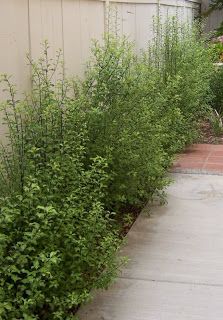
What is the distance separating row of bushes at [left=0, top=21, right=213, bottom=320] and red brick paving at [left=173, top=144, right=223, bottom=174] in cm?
60

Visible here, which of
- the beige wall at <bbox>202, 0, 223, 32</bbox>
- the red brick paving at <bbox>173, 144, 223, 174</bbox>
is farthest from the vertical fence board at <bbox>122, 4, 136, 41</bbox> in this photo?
the beige wall at <bbox>202, 0, 223, 32</bbox>

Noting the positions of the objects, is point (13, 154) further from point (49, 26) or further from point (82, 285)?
point (49, 26)

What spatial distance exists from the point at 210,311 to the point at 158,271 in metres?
0.67

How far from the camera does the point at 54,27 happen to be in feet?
17.3

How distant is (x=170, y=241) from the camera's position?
191 inches

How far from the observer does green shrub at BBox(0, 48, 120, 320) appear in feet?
10.1

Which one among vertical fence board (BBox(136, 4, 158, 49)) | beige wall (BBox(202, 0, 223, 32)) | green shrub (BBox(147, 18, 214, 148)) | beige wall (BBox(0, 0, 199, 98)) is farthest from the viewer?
beige wall (BBox(202, 0, 223, 32))

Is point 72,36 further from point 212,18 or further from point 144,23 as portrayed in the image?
point 212,18

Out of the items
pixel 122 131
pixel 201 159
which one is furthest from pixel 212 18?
pixel 122 131

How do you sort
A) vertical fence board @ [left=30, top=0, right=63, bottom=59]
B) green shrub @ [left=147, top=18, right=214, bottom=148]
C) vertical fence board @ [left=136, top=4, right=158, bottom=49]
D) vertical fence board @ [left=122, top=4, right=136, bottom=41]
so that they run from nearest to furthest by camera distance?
vertical fence board @ [left=30, top=0, right=63, bottom=59]
green shrub @ [left=147, top=18, right=214, bottom=148]
vertical fence board @ [left=122, top=4, right=136, bottom=41]
vertical fence board @ [left=136, top=4, right=158, bottom=49]

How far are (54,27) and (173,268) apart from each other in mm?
2377

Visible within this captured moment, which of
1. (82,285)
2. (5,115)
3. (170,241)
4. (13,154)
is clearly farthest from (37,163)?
(170,241)

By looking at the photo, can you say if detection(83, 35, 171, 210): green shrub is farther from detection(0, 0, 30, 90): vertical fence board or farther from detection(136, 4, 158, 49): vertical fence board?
detection(136, 4, 158, 49): vertical fence board

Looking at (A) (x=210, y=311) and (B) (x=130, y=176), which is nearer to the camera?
(A) (x=210, y=311)
